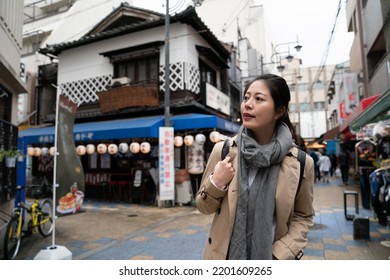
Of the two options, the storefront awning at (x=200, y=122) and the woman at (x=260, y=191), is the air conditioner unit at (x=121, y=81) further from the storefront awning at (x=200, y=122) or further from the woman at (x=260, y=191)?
the woman at (x=260, y=191)

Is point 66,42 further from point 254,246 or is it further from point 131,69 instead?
point 254,246

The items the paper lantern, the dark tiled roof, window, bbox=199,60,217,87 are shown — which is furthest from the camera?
window, bbox=199,60,217,87

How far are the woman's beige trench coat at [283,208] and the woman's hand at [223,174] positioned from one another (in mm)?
36

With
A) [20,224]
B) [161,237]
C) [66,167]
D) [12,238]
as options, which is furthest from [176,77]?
[12,238]

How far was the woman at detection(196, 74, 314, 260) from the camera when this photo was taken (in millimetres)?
Answer: 1464

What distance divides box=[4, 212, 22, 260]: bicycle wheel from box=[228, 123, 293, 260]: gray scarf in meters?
4.18

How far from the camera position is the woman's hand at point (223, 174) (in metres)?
1.47

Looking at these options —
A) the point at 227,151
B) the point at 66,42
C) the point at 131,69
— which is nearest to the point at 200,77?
the point at 131,69

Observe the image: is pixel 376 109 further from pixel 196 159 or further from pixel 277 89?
pixel 196 159

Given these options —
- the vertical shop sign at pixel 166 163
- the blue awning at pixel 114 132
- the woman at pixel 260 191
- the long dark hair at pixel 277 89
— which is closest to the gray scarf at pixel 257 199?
the woman at pixel 260 191

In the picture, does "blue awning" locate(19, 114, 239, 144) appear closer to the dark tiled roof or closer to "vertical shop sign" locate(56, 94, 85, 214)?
the dark tiled roof

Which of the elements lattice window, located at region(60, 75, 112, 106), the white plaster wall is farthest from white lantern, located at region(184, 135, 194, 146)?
lattice window, located at region(60, 75, 112, 106)

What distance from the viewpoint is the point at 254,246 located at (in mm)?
1496
